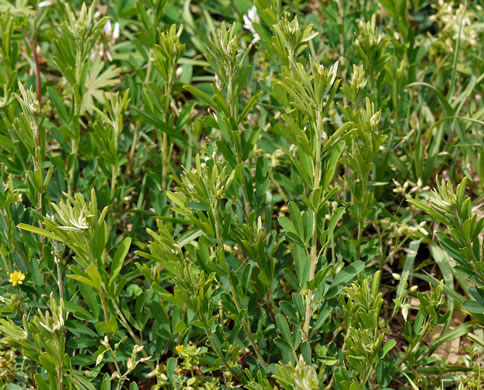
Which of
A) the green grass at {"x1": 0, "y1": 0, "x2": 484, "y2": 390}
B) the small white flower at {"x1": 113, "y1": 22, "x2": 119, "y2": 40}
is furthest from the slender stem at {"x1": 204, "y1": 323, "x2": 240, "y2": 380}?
the small white flower at {"x1": 113, "y1": 22, "x2": 119, "y2": 40}

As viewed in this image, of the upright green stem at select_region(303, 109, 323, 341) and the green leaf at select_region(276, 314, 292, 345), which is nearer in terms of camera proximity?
the upright green stem at select_region(303, 109, 323, 341)

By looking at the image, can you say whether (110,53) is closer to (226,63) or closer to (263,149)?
(263,149)

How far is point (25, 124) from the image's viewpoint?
2391 mm

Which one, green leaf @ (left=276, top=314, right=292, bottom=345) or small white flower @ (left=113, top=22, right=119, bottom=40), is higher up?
small white flower @ (left=113, top=22, right=119, bottom=40)

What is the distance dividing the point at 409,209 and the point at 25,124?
5.19 feet

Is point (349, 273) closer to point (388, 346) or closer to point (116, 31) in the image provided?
point (388, 346)

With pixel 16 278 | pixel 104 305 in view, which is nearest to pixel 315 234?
pixel 104 305

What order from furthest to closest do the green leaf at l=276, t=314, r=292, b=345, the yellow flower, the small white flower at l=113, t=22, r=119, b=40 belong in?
the small white flower at l=113, t=22, r=119, b=40 < the yellow flower < the green leaf at l=276, t=314, r=292, b=345

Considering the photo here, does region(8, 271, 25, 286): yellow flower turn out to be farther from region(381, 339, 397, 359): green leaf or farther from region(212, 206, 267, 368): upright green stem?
region(381, 339, 397, 359): green leaf

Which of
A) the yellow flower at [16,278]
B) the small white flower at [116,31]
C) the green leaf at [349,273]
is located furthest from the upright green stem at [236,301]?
the small white flower at [116,31]

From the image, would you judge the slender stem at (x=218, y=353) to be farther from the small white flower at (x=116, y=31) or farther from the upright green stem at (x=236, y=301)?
the small white flower at (x=116, y=31)

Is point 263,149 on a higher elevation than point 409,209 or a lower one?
higher

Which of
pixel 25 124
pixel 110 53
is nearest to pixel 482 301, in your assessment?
pixel 25 124

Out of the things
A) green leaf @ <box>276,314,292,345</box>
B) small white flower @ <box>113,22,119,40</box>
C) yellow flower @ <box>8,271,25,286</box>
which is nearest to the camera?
green leaf @ <box>276,314,292,345</box>
